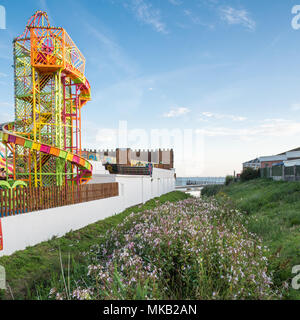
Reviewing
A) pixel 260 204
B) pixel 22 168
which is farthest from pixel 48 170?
pixel 260 204

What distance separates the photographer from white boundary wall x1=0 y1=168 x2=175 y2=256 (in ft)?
19.7

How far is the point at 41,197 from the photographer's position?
24.2 ft

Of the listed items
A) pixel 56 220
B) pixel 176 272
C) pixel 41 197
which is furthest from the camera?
pixel 56 220

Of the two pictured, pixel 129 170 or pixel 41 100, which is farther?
pixel 129 170

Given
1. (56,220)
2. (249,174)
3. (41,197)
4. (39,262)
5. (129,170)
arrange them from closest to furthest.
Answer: (39,262) < (41,197) < (56,220) < (129,170) < (249,174)

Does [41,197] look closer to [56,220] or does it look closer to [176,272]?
[56,220]

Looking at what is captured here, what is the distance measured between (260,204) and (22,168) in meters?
14.5

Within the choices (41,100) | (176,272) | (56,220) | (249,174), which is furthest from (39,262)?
(249,174)

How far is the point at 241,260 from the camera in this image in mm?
3285

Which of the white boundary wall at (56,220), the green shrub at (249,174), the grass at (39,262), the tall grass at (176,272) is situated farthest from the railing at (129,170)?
the tall grass at (176,272)

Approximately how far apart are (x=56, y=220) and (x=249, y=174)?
27.7 meters

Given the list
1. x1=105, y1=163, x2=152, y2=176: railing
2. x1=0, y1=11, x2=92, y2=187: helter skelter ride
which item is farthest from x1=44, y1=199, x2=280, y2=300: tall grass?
x1=105, y1=163, x2=152, y2=176: railing

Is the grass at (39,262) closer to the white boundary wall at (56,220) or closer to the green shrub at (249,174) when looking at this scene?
the white boundary wall at (56,220)
